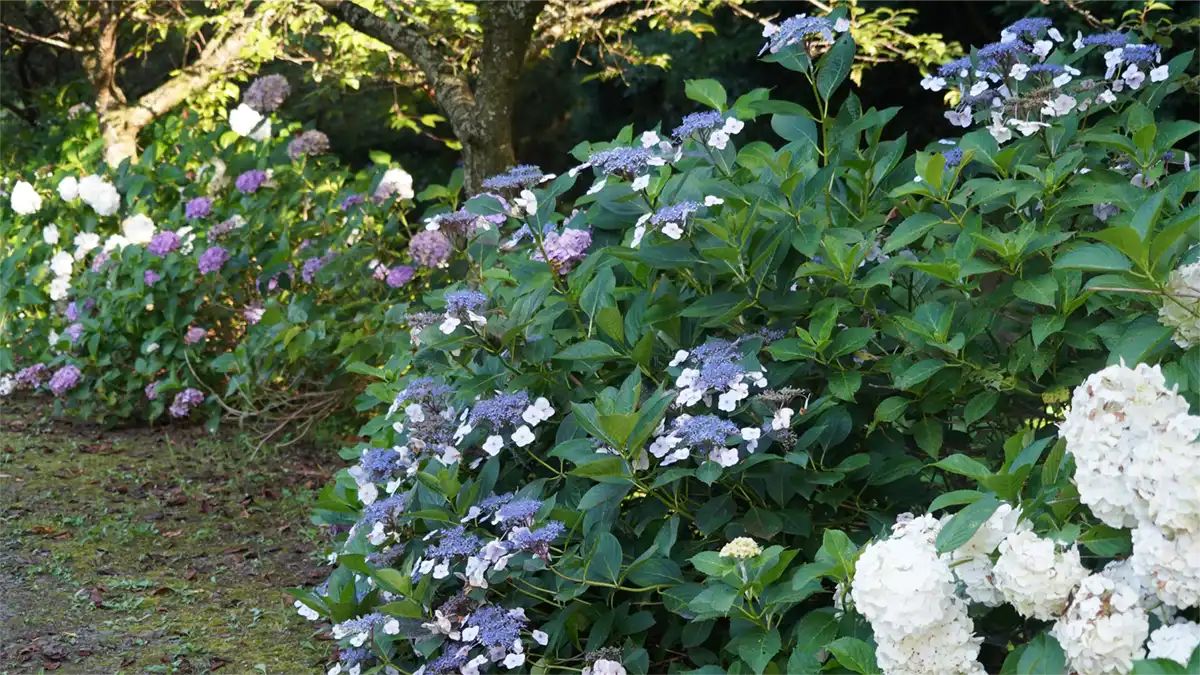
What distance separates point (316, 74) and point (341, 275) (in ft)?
5.44

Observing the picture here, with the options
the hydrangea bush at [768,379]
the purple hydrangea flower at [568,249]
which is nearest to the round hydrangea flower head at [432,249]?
the hydrangea bush at [768,379]

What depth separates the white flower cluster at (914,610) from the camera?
1.65 meters

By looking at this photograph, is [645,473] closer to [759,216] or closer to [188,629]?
[759,216]

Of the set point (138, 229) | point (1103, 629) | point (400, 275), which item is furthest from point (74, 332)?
point (1103, 629)

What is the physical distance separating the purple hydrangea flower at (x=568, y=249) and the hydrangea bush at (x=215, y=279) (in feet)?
4.74

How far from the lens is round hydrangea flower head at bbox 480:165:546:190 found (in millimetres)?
2369

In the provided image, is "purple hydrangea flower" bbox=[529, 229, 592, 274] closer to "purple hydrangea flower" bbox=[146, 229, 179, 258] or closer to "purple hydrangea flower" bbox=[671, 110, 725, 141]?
"purple hydrangea flower" bbox=[671, 110, 725, 141]

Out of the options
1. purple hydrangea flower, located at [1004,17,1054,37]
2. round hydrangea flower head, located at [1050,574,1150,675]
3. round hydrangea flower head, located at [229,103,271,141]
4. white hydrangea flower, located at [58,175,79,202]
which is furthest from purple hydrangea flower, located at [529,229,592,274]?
white hydrangea flower, located at [58,175,79,202]

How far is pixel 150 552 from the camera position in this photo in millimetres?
3635

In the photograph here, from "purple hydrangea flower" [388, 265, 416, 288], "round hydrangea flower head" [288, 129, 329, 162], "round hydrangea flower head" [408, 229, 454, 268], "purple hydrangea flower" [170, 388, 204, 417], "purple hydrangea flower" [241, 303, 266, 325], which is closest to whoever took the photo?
"round hydrangea flower head" [408, 229, 454, 268]

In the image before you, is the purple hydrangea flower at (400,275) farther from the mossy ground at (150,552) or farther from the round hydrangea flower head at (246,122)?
the round hydrangea flower head at (246,122)

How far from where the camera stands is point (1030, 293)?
209 cm

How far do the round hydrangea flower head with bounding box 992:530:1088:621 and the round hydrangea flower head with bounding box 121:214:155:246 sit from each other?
14.4 feet

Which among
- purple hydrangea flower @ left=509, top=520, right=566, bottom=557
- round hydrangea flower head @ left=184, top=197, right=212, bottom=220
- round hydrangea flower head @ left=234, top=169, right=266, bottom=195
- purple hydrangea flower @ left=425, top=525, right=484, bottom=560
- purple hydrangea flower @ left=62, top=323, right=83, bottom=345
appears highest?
purple hydrangea flower @ left=509, top=520, right=566, bottom=557
